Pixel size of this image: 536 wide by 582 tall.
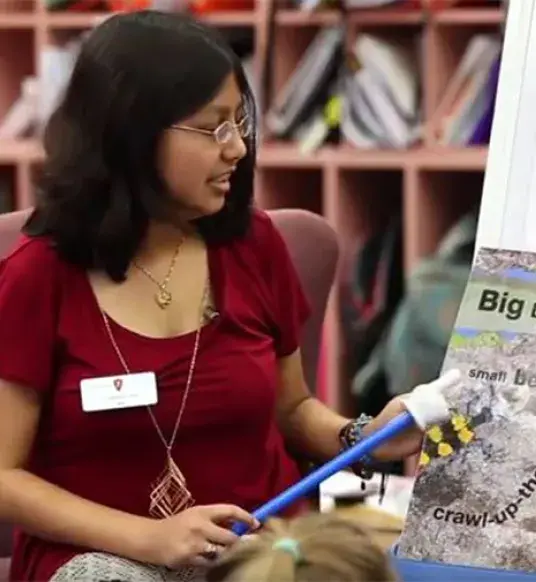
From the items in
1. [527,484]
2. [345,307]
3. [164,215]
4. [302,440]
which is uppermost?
[164,215]

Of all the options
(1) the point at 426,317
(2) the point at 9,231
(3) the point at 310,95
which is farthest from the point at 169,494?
(3) the point at 310,95

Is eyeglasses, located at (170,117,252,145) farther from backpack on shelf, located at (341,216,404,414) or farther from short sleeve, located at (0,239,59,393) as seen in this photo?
backpack on shelf, located at (341,216,404,414)

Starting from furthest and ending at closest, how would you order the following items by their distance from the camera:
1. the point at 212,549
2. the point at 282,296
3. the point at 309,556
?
1. the point at 282,296
2. the point at 212,549
3. the point at 309,556

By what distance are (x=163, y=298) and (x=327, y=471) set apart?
1.07 feet

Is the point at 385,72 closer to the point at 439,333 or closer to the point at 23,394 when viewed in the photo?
the point at 439,333

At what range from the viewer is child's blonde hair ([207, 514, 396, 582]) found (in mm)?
1020

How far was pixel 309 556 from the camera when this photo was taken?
3.39ft

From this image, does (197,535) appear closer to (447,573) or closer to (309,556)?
(447,573)

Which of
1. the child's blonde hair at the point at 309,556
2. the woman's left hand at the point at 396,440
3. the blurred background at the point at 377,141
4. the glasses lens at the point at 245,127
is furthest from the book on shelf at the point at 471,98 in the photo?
the child's blonde hair at the point at 309,556

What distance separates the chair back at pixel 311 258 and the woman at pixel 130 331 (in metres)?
0.32

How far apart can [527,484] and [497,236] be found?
0.26 m

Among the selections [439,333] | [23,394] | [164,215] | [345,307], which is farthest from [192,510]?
[345,307]

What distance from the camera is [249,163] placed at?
1.70 metres

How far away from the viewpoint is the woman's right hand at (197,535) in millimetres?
1427
